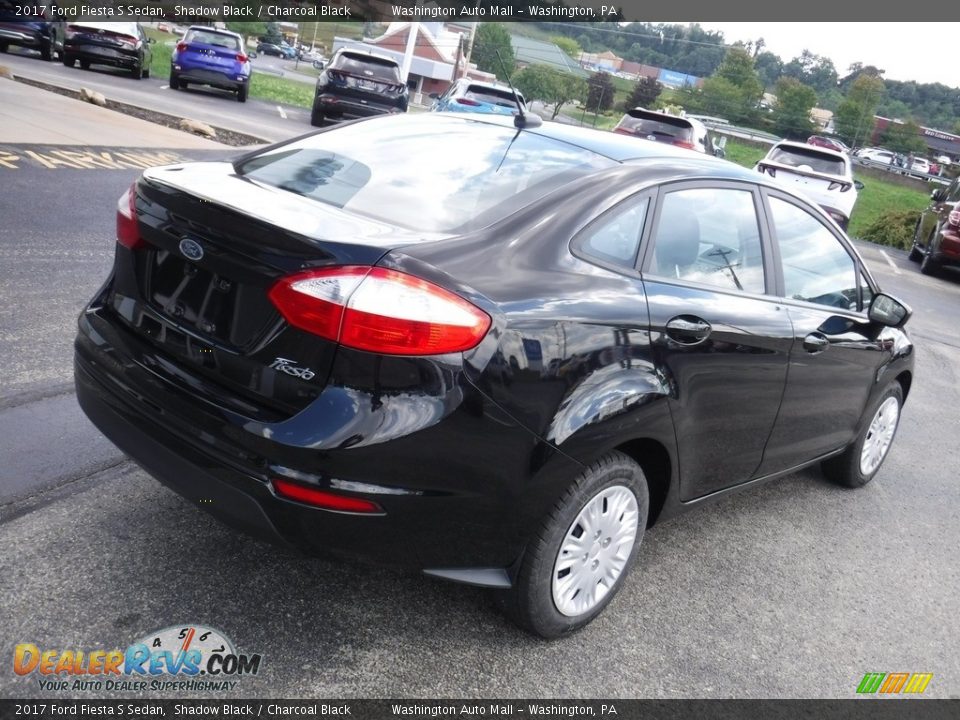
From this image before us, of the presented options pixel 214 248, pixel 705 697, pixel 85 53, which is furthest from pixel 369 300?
pixel 85 53

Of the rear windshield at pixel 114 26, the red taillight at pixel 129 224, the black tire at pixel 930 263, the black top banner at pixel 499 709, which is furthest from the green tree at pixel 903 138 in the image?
the red taillight at pixel 129 224

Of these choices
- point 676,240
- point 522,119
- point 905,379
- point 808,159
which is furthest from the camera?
point 808,159

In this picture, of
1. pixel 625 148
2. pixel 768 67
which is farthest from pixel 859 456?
pixel 768 67

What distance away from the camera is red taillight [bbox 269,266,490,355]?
2.51 m

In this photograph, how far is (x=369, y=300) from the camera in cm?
252

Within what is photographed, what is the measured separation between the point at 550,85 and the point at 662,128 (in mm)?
29820

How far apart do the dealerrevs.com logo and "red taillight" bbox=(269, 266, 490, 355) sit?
102cm

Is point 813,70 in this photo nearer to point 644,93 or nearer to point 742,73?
point 742,73

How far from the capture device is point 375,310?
8.24ft

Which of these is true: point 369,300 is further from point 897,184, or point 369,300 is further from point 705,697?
point 897,184

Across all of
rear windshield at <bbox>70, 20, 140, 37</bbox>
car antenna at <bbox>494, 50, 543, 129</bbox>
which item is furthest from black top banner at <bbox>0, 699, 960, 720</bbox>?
rear windshield at <bbox>70, 20, 140, 37</bbox>

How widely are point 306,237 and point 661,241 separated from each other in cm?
135

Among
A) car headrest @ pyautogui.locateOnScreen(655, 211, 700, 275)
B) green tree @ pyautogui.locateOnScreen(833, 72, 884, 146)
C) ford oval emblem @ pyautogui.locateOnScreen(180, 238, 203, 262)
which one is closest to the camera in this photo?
ford oval emblem @ pyautogui.locateOnScreen(180, 238, 203, 262)

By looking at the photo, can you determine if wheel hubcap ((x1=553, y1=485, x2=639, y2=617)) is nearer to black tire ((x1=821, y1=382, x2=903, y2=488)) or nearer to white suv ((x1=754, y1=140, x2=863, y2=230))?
black tire ((x1=821, y1=382, x2=903, y2=488))
